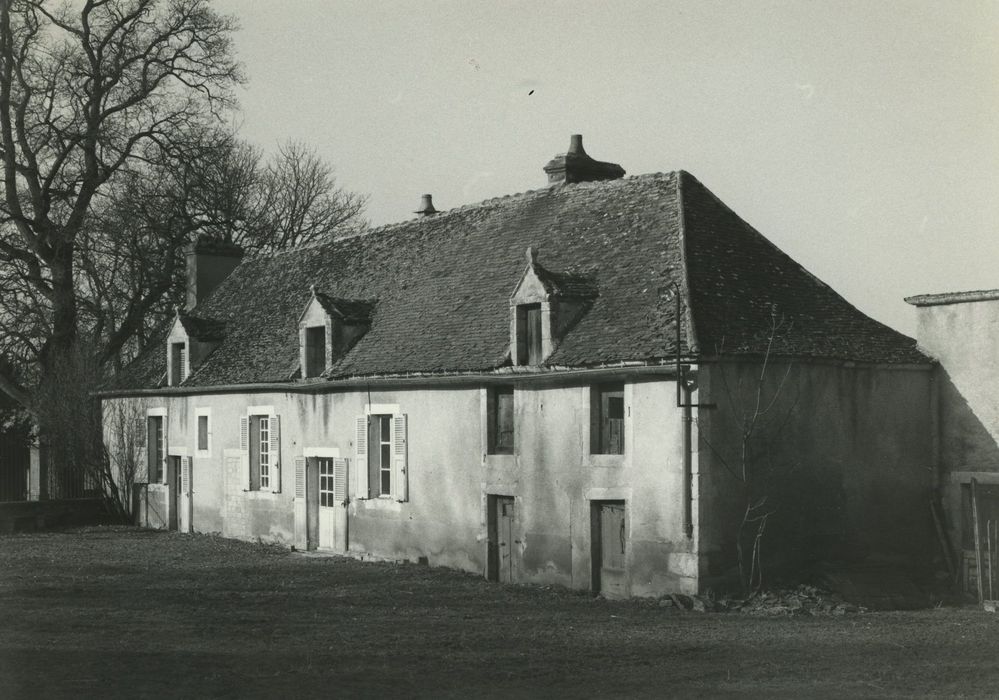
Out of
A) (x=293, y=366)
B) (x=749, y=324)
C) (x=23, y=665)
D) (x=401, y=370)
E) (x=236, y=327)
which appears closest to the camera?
(x=23, y=665)

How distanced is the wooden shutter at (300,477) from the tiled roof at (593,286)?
72.5 inches

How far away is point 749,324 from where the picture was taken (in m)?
18.2

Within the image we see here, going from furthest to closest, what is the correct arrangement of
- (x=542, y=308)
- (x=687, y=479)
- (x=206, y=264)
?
(x=206, y=264), (x=542, y=308), (x=687, y=479)

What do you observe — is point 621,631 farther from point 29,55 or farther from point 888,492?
point 29,55

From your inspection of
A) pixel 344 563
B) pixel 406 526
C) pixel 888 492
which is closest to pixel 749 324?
pixel 888 492

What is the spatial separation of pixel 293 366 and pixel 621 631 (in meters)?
12.6

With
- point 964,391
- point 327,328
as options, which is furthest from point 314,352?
point 964,391

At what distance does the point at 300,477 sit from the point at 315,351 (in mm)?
2714

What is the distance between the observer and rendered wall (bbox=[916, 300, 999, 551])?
19.3 metres

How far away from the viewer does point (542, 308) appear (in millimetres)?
19500

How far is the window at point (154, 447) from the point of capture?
1243 inches

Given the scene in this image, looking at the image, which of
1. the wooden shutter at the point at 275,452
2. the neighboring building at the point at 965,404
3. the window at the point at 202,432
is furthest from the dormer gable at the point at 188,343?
the neighboring building at the point at 965,404

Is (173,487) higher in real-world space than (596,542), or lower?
higher

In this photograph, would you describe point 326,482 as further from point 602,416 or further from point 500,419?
point 602,416
